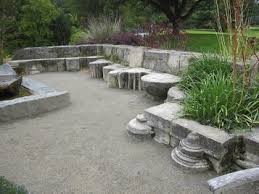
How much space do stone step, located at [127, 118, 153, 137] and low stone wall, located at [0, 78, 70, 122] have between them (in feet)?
4.63

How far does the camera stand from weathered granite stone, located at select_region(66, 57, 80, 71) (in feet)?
23.6

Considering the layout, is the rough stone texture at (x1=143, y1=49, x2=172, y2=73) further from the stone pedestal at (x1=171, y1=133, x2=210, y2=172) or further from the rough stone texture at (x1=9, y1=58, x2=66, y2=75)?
the stone pedestal at (x1=171, y1=133, x2=210, y2=172)

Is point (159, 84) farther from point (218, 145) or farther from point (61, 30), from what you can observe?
point (61, 30)

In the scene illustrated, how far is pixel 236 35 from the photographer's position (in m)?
2.75

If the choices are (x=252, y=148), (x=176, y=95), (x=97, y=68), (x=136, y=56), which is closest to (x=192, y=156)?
(x=252, y=148)

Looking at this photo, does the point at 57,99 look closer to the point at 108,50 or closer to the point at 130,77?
the point at 130,77

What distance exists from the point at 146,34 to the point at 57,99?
3.11 m

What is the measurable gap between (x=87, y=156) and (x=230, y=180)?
60.8 inches

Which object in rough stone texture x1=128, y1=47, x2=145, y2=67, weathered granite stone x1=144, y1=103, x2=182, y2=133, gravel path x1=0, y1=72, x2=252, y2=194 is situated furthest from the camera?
rough stone texture x1=128, y1=47, x2=145, y2=67

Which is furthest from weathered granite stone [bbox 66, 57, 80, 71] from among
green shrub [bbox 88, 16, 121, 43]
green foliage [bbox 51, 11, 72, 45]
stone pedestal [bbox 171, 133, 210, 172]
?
stone pedestal [bbox 171, 133, 210, 172]

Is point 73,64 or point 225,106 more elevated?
point 225,106

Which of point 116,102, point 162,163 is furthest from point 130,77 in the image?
point 162,163

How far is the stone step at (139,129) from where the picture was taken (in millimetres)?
3324

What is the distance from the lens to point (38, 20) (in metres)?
9.39
